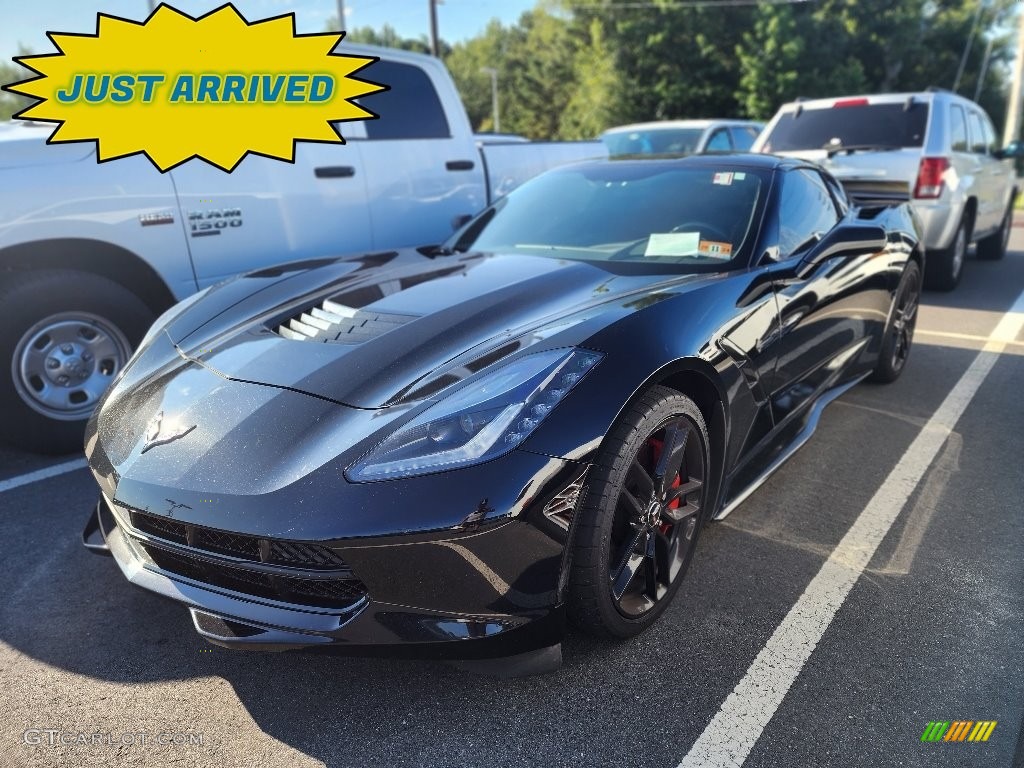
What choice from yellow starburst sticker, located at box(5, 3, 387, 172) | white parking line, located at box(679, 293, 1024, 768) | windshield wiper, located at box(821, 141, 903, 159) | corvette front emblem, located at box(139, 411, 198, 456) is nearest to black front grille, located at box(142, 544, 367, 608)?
corvette front emblem, located at box(139, 411, 198, 456)

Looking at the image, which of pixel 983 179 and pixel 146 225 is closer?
pixel 146 225

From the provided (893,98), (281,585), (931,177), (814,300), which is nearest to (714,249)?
(814,300)

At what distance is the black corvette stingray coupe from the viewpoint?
1.84 metres

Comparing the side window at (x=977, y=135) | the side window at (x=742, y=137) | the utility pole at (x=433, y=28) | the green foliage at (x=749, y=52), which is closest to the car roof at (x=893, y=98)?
the side window at (x=977, y=135)

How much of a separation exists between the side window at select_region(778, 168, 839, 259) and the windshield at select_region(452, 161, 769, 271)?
14 cm

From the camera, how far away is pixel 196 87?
4.74 metres

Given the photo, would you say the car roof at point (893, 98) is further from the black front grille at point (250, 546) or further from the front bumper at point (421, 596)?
the black front grille at point (250, 546)

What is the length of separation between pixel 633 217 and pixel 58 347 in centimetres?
289

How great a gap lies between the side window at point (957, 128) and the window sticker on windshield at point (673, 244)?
542 cm

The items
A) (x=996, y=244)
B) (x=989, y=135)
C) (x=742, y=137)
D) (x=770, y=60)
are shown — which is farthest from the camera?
(x=770, y=60)

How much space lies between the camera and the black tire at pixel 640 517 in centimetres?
201

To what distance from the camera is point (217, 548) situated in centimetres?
193

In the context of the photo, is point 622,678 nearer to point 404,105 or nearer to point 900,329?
point 900,329

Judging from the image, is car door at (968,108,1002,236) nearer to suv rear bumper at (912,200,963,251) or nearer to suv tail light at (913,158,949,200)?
suv rear bumper at (912,200,963,251)
